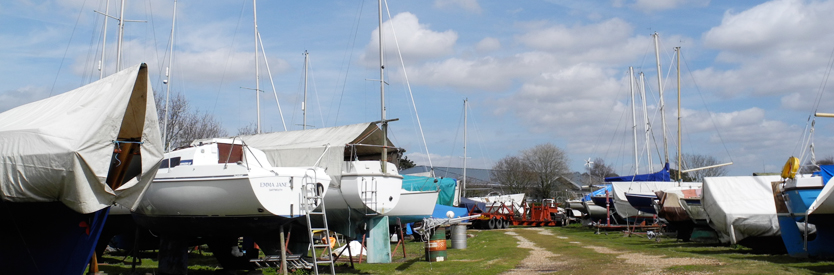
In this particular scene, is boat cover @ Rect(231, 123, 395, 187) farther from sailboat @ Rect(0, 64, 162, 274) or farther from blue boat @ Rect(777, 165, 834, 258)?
blue boat @ Rect(777, 165, 834, 258)

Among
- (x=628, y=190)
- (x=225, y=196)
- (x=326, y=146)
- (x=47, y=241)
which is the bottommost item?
(x=47, y=241)

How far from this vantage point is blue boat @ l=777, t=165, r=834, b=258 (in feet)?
45.3

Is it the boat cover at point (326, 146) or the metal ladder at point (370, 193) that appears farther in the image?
the boat cover at point (326, 146)

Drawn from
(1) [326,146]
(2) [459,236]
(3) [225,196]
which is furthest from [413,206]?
(3) [225,196]

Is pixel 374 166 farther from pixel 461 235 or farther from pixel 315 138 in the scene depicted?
pixel 461 235

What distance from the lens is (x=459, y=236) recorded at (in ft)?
71.6

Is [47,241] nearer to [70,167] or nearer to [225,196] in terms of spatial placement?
[70,167]

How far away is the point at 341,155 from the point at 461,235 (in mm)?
6639

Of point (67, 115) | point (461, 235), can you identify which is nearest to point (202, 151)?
point (67, 115)

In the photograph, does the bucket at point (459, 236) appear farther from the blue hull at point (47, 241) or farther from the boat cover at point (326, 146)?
the blue hull at point (47, 241)

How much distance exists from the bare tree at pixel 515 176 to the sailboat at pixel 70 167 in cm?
6162

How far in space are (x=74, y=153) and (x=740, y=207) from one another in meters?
16.0

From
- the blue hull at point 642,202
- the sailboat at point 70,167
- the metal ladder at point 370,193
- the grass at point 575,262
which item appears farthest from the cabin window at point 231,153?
the blue hull at point 642,202

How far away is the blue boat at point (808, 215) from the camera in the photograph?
45.3 feet
